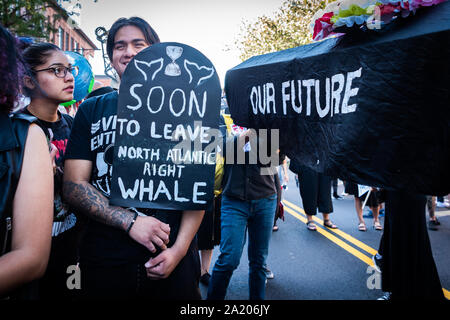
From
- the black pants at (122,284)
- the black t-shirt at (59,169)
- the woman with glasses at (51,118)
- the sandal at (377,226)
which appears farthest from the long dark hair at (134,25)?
the sandal at (377,226)

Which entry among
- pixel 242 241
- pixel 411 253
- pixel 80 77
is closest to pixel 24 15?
pixel 80 77

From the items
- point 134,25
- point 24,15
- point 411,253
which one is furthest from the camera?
point 24,15

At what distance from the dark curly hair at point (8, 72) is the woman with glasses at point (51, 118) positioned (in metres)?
0.78

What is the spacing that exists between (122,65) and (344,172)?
1307mm

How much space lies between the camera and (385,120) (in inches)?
51.7

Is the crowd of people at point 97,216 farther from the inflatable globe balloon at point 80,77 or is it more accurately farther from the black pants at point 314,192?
the black pants at point 314,192

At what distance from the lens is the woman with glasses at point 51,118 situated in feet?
6.30

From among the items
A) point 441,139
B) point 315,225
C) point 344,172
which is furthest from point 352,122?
point 315,225

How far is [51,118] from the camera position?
2143mm

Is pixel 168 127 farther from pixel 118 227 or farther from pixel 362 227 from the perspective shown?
pixel 362 227

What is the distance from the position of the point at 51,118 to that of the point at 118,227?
119 centimetres

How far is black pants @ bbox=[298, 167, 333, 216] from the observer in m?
5.52

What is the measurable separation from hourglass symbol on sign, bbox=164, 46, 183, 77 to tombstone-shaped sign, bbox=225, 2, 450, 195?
0.61 meters
